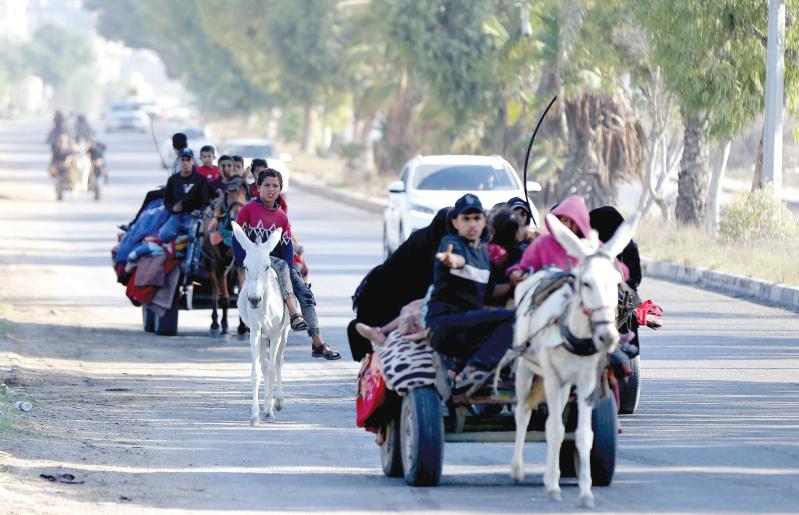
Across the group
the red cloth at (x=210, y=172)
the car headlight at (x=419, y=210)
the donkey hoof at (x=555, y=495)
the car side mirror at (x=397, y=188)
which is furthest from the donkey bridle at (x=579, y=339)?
the car side mirror at (x=397, y=188)

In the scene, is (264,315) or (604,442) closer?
(604,442)

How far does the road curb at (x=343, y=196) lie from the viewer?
4134 cm

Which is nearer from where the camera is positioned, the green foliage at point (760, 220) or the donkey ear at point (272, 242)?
the donkey ear at point (272, 242)

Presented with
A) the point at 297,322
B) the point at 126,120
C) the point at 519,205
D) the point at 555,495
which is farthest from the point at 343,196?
the point at 126,120

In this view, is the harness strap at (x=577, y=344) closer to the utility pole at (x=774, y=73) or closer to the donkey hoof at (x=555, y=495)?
the donkey hoof at (x=555, y=495)

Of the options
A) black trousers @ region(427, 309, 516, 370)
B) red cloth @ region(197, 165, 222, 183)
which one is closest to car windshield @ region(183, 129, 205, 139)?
red cloth @ region(197, 165, 222, 183)

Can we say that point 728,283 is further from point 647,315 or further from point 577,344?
point 577,344

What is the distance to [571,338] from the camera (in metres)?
8.66

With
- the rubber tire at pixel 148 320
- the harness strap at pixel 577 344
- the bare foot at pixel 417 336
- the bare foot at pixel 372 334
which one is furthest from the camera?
the rubber tire at pixel 148 320

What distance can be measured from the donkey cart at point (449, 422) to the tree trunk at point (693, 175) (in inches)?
751

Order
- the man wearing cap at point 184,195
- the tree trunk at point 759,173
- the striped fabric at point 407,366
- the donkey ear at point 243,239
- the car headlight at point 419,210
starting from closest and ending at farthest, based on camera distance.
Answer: the striped fabric at point 407,366, the donkey ear at point 243,239, the man wearing cap at point 184,195, the car headlight at point 419,210, the tree trunk at point 759,173

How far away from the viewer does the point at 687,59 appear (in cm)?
2525

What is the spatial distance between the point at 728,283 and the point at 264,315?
11.2 metres

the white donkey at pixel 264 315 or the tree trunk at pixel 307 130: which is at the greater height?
the white donkey at pixel 264 315
